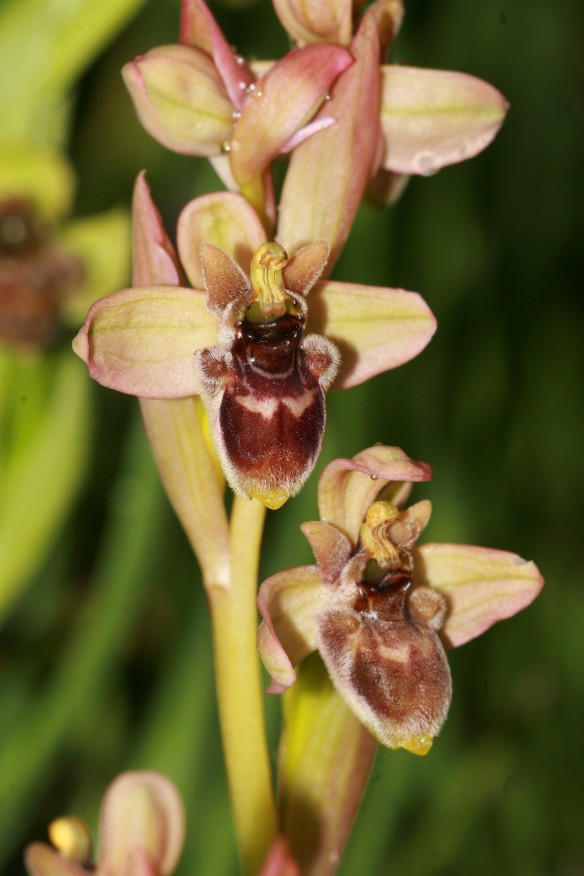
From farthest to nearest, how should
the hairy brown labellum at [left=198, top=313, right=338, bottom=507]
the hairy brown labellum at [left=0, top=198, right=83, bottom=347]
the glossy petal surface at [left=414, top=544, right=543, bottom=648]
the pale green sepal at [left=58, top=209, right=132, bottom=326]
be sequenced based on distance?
the pale green sepal at [left=58, top=209, right=132, bottom=326] → the hairy brown labellum at [left=0, top=198, right=83, bottom=347] → the glossy petal surface at [left=414, top=544, right=543, bottom=648] → the hairy brown labellum at [left=198, top=313, right=338, bottom=507]

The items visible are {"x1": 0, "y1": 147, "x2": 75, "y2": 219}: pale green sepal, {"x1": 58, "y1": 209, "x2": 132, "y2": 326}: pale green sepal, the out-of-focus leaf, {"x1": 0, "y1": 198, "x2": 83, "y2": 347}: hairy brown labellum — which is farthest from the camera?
{"x1": 58, "y1": 209, "x2": 132, "y2": 326}: pale green sepal

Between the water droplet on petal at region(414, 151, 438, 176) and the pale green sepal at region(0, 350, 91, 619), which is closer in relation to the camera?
the water droplet on petal at region(414, 151, 438, 176)

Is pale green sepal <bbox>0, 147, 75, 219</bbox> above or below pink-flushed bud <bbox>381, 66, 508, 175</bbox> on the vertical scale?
below

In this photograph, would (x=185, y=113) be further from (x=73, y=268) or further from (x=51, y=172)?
(x=73, y=268)

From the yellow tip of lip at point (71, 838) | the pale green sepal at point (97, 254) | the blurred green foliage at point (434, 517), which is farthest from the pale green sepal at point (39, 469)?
the yellow tip of lip at point (71, 838)

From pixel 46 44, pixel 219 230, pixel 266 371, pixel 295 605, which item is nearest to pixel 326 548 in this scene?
pixel 295 605

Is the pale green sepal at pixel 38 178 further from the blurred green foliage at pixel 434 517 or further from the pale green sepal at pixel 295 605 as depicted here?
the pale green sepal at pixel 295 605

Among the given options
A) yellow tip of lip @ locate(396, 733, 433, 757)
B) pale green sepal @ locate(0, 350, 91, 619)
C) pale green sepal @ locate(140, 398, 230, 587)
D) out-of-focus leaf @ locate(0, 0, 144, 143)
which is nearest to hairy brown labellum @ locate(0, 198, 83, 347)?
pale green sepal @ locate(0, 350, 91, 619)

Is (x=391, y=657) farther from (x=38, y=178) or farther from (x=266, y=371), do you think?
(x=38, y=178)

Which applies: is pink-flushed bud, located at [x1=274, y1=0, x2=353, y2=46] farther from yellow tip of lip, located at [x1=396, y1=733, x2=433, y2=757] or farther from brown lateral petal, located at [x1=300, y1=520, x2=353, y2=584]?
yellow tip of lip, located at [x1=396, y1=733, x2=433, y2=757]
